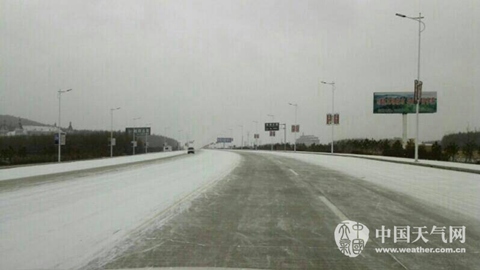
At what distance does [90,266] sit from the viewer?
567 centimetres

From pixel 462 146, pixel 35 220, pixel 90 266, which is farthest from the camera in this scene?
pixel 462 146

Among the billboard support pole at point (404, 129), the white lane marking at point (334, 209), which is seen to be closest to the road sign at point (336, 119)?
the billboard support pole at point (404, 129)

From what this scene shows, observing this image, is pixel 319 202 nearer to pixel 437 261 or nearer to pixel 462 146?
pixel 437 261

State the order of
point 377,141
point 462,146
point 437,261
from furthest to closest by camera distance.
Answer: point 377,141, point 462,146, point 437,261

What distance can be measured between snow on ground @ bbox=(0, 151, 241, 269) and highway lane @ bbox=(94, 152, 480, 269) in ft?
2.00

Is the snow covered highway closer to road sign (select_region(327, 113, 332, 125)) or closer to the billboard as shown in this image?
road sign (select_region(327, 113, 332, 125))

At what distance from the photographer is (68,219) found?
→ 918cm

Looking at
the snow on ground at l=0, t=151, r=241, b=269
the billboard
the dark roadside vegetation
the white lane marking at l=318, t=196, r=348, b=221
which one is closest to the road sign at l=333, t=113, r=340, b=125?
the billboard

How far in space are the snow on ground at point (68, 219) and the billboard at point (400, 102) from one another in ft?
176

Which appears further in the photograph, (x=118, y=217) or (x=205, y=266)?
(x=118, y=217)

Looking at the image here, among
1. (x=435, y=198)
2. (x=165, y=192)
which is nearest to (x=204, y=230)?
(x=165, y=192)

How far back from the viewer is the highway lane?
19.5 feet

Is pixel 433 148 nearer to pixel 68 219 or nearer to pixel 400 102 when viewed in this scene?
pixel 400 102

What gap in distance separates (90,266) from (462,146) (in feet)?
140
